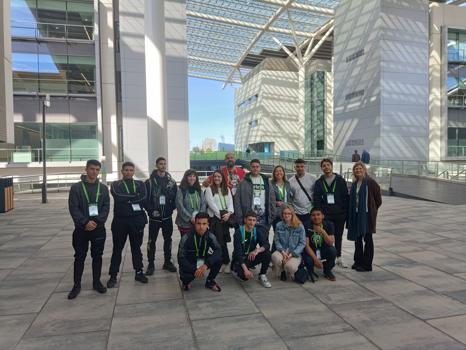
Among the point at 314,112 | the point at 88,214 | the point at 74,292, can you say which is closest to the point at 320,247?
the point at 88,214

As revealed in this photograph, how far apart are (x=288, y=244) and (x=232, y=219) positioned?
0.93 meters

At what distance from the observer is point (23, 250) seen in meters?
7.92

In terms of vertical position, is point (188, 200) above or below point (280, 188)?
below

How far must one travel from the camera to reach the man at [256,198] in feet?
19.4

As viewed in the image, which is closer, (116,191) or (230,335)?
(230,335)

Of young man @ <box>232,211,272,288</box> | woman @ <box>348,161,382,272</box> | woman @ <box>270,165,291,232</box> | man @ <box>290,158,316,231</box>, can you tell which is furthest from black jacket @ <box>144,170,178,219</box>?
woman @ <box>348,161,382,272</box>

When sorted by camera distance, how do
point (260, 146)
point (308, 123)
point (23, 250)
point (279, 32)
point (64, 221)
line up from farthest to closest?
Answer: point (260, 146)
point (308, 123)
point (279, 32)
point (64, 221)
point (23, 250)

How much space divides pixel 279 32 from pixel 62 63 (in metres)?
33.3

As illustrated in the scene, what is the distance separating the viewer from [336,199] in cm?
614

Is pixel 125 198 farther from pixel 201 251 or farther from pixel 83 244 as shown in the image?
pixel 201 251

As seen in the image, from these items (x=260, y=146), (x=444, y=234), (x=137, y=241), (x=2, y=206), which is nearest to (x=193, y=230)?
(x=137, y=241)

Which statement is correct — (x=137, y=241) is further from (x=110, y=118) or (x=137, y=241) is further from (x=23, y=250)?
(x=110, y=118)

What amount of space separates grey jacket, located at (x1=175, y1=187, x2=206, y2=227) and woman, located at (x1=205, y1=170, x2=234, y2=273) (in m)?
0.11

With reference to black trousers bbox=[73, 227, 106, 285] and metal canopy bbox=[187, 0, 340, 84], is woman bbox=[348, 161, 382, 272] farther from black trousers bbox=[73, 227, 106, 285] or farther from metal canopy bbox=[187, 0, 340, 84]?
metal canopy bbox=[187, 0, 340, 84]
